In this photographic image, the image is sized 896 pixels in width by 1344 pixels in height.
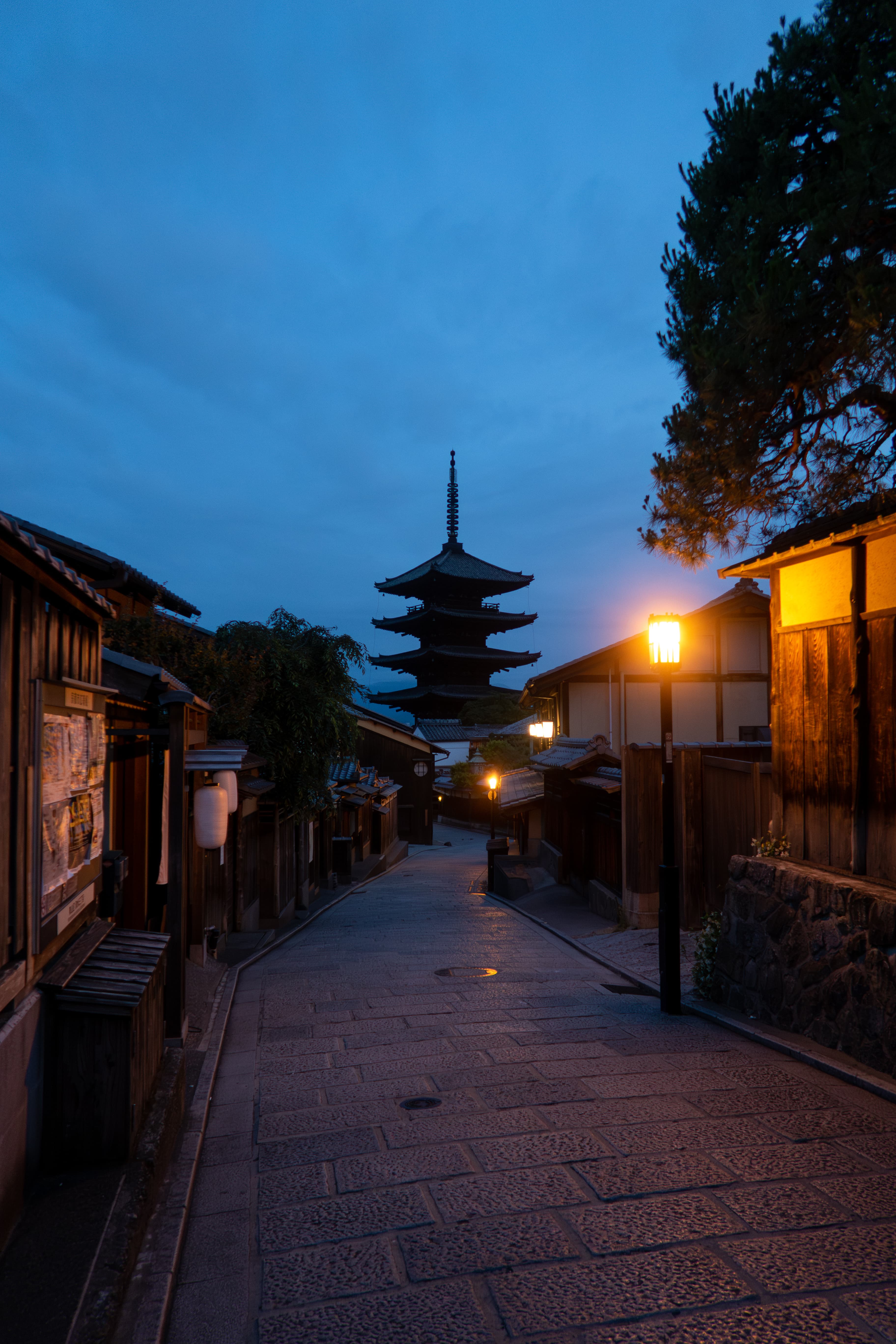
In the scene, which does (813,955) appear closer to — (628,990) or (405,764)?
(628,990)

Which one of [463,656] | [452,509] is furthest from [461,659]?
[452,509]

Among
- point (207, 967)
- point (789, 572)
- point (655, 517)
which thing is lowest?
point (207, 967)

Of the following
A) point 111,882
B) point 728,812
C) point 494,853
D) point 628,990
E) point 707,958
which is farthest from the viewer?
point 494,853

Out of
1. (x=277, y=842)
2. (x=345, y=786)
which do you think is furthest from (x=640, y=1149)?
(x=345, y=786)

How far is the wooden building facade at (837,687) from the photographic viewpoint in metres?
7.00

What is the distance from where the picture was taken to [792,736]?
27.5 ft

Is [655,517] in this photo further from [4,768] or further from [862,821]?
[4,768]

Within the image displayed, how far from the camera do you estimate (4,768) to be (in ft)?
13.0

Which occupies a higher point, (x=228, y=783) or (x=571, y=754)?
(x=228, y=783)

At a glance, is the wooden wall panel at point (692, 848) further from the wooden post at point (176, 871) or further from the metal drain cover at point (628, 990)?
the wooden post at point (176, 871)

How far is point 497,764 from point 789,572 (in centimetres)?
3705

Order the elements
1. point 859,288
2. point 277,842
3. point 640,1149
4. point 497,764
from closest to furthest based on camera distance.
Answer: point 640,1149
point 859,288
point 277,842
point 497,764

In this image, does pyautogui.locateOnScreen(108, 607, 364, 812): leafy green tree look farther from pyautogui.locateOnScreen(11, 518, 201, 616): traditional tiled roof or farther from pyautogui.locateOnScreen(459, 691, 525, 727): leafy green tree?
pyautogui.locateOnScreen(459, 691, 525, 727): leafy green tree

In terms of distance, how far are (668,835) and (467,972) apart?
3884mm
